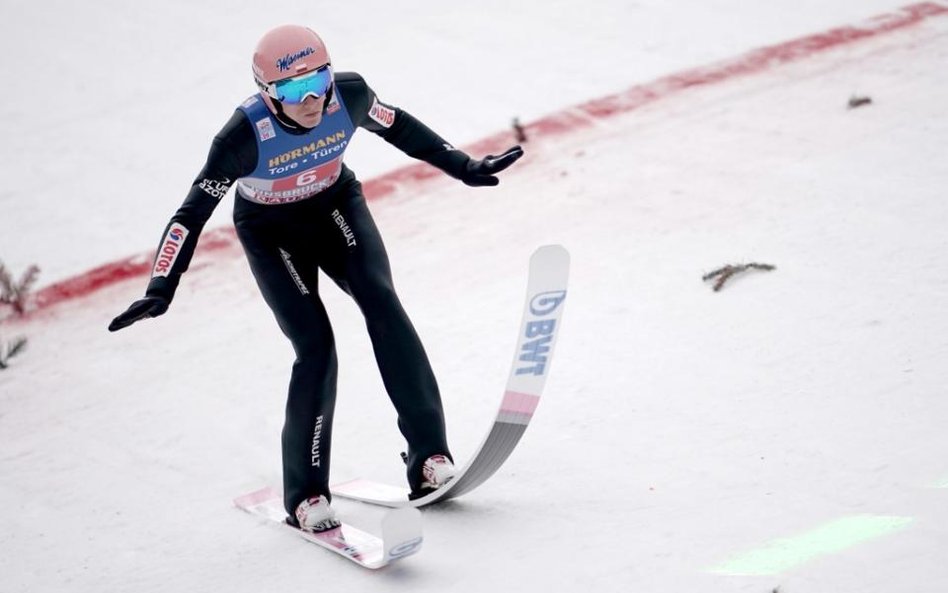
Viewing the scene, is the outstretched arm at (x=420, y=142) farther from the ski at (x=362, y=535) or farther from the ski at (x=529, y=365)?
the ski at (x=362, y=535)

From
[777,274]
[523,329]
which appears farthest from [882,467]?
[777,274]

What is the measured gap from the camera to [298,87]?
402cm

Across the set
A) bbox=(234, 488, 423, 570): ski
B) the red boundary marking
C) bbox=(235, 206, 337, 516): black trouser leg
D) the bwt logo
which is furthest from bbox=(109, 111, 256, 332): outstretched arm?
the red boundary marking

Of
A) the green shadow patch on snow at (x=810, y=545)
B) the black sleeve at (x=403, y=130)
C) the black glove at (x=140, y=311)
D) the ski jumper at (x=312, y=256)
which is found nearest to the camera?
the green shadow patch on snow at (x=810, y=545)

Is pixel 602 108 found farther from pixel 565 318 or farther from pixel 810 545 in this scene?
pixel 810 545

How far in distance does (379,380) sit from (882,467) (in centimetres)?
250

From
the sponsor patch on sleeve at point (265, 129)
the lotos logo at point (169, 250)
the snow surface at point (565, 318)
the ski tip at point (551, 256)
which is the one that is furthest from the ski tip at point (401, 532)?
the sponsor patch on sleeve at point (265, 129)

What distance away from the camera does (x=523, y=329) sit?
3.91 metres

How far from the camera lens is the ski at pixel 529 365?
3.86 m

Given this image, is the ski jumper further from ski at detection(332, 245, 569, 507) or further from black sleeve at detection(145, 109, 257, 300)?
ski at detection(332, 245, 569, 507)

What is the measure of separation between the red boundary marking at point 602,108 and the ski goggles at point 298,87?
3518 millimetres

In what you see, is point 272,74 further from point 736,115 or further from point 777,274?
point 736,115

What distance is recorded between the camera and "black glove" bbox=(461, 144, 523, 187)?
4.45 m

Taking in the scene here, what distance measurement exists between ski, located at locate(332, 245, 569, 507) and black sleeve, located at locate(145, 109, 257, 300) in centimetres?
110
